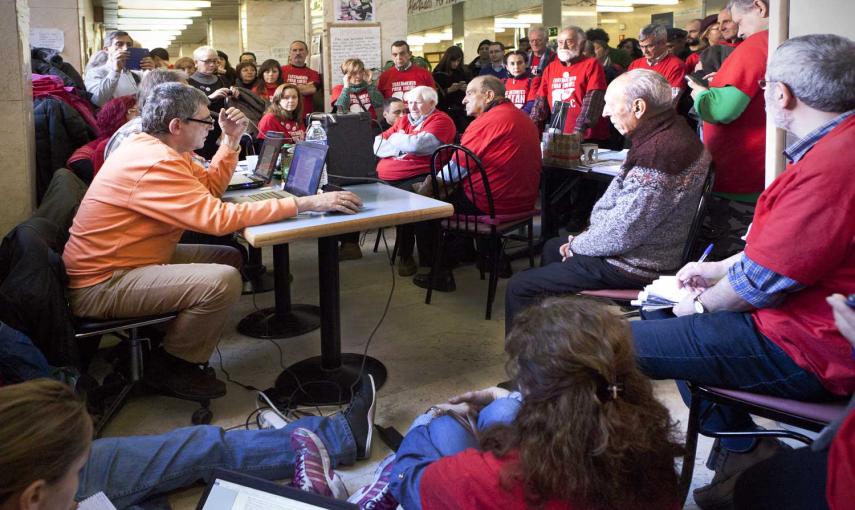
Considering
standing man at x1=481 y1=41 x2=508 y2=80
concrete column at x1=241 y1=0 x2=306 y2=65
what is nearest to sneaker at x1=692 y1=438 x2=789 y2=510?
standing man at x1=481 y1=41 x2=508 y2=80

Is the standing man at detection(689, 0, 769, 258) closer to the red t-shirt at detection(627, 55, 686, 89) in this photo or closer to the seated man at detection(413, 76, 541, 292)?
the seated man at detection(413, 76, 541, 292)

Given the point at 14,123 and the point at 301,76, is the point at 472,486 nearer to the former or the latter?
the point at 14,123

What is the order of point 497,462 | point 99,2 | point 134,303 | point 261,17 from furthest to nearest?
1. point 99,2
2. point 261,17
3. point 134,303
4. point 497,462

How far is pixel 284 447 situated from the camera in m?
2.15

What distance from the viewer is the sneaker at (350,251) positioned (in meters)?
4.87

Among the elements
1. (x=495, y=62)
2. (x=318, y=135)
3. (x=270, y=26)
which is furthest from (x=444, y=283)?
(x=270, y=26)

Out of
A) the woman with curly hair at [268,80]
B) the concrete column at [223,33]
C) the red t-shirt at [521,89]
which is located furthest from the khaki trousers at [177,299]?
the concrete column at [223,33]

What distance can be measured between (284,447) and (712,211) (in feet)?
7.27

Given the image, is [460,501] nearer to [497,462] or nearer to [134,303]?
[497,462]

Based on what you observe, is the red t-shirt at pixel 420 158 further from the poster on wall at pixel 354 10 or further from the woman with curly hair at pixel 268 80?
the poster on wall at pixel 354 10

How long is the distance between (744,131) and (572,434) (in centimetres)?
248

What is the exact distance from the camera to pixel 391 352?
3.24 m

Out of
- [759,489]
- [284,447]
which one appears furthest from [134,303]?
[759,489]

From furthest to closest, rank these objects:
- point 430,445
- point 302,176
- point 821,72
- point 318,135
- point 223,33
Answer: point 223,33 < point 318,135 < point 302,176 < point 821,72 < point 430,445
